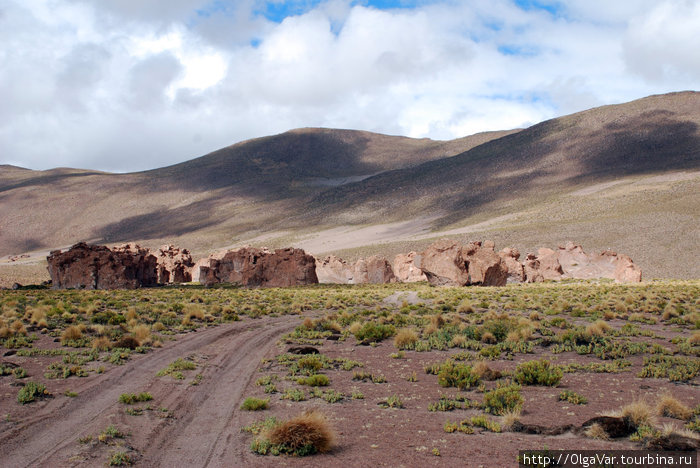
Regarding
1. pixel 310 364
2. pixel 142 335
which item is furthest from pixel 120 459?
pixel 142 335

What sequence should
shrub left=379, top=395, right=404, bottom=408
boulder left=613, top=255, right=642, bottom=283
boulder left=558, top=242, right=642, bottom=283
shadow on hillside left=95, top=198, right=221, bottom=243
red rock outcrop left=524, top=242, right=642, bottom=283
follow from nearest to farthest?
shrub left=379, top=395, right=404, bottom=408
boulder left=613, top=255, right=642, bottom=283
boulder left=558, top=242, right=642, bottom=283
red rock outcrop left=524, top=242, right=642, bottom=283
shadow on hillside left=95, top=198, right=221, bottom=243

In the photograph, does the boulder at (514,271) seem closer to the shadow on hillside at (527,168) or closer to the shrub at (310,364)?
the shrub at (310,364)

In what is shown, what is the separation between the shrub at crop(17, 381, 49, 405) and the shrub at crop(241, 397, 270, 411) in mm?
4191

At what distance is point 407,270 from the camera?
55406 millimetres

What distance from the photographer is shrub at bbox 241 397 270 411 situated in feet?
34.1

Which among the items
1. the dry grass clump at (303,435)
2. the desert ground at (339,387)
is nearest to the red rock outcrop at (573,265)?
the desert ground at (339,387)

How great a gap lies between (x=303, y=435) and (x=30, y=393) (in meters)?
6.19

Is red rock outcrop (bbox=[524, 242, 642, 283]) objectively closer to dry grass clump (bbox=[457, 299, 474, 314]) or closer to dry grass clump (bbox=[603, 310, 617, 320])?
dry grass clump (bbox=[603, 310, 617, 320])

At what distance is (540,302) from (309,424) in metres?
23.3

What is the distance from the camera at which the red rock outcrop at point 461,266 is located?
41844 mm

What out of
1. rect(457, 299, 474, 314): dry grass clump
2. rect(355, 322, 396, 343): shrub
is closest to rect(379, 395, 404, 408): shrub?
rect(355, 322, 396, 343): shrub

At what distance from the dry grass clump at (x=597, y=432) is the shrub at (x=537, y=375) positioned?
366 cm

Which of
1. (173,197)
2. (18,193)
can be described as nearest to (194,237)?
(173,197)

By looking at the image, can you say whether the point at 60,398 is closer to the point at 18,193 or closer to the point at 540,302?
the point at 540,302
